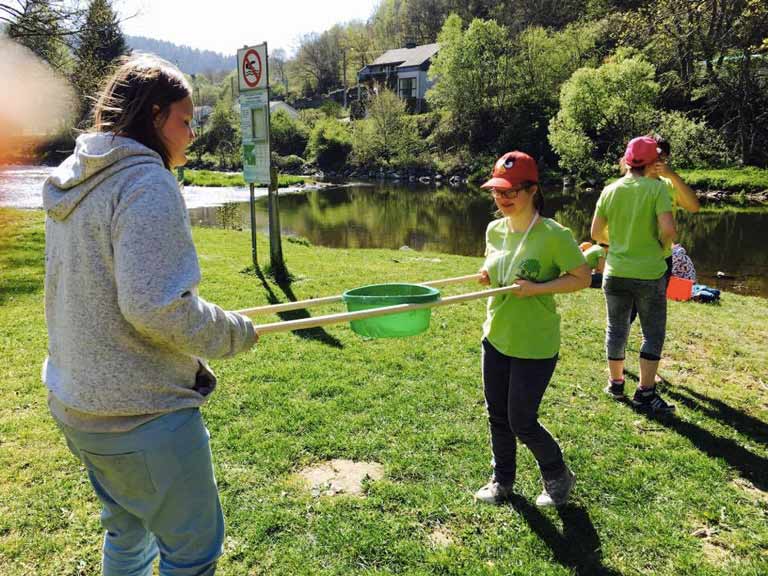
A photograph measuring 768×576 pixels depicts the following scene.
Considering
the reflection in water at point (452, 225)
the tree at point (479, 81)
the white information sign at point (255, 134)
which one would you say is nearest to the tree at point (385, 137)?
the tree at point (479, 81)

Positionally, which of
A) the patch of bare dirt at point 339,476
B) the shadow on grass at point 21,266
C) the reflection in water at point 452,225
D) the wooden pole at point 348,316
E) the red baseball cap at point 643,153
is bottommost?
the reflection in water at point 452,225

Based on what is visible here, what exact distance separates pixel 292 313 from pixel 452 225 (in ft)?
58.0

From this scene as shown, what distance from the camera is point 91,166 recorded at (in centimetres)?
159

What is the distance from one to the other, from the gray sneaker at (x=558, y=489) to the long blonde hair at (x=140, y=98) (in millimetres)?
2840

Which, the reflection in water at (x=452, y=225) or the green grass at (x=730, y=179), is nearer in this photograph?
the reflection in water at (x=452, y=225)

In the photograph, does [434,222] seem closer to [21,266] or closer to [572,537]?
[21,266]

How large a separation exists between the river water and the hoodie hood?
14.2 metres

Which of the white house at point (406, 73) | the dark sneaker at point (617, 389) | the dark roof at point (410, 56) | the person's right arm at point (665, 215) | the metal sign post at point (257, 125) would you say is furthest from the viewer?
the dark roof at point (410, 56)

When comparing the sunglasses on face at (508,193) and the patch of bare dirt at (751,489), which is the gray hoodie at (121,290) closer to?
the sunglasses on face at (508,193)

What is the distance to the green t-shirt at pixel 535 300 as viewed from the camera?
9.91 feet

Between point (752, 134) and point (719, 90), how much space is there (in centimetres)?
372

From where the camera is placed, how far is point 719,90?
3750 cm

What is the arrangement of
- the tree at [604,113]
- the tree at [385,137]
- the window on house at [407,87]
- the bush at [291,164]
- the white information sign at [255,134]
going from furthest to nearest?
the window on house at [407,87] → the bush at [291,164] → the tree at [385,137] → the tree at [604,113] → the white information sign at [255,134]

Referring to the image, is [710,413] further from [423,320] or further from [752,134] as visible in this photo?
[752,134]
